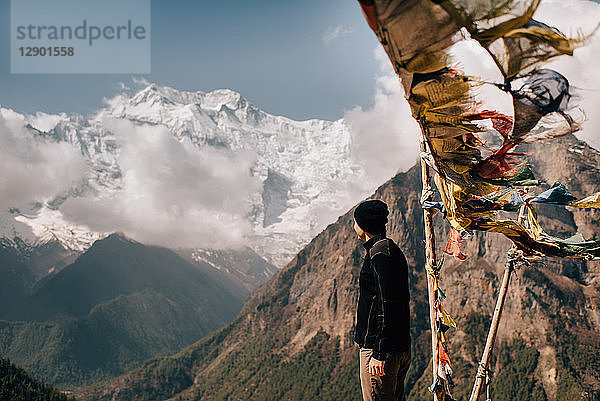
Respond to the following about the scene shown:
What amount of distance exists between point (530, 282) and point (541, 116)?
195510 millimetres

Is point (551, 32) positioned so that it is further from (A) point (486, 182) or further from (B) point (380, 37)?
(A) point (486, 182)

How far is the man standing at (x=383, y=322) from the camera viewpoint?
A: 4.27 metres

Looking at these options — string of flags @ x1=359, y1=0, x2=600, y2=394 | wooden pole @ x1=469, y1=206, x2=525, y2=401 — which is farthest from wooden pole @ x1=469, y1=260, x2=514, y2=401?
string of flags @ x1=359, y1=0, x2=600, y2=394

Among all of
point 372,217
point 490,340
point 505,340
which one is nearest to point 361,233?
point 372,217

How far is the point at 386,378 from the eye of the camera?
14.2 feet

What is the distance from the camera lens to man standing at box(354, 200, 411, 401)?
4266 millimetres

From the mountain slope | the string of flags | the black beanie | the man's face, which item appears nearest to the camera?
the string of flags

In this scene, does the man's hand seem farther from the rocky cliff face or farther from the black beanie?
the rocky cliff face

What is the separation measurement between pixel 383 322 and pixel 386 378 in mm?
615

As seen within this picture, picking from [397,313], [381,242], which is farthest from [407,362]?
[381,242]

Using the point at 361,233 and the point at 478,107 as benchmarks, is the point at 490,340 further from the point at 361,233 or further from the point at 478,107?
the point at 478,107

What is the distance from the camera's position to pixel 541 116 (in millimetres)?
3523

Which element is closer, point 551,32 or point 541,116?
point 551,32

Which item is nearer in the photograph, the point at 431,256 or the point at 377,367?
the point at 377,367
